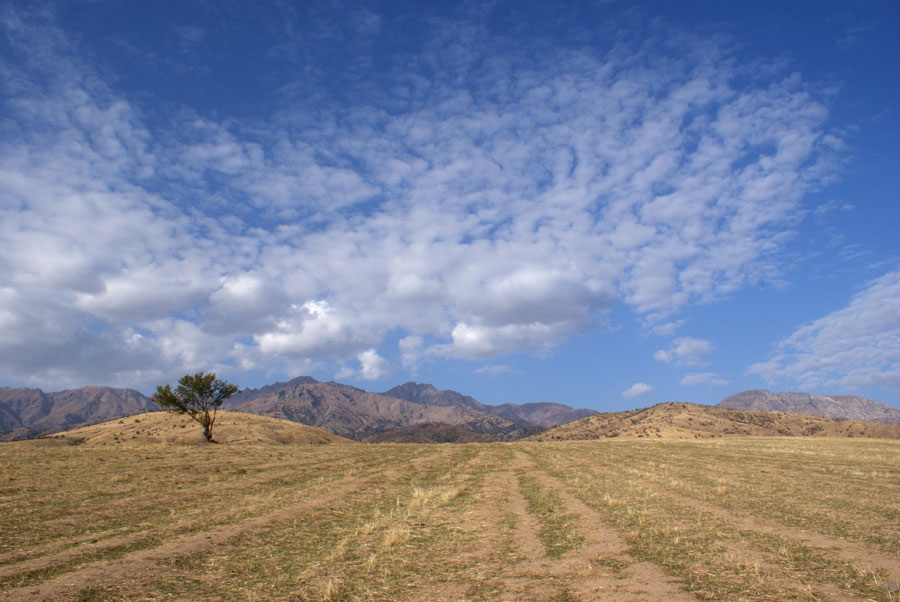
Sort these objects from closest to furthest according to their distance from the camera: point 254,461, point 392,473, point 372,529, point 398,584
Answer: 1. point 398,584
2. point 372,529
3. point 392,473
4. point 254,461

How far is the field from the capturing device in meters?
9.26

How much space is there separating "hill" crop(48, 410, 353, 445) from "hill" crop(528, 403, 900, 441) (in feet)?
214

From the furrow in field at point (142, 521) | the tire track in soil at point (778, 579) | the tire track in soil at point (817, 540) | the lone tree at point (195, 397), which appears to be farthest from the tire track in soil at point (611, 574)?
the lone tree at point (195, 397)

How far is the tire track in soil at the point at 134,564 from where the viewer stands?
8859 millimetres

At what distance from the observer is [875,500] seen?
18.8 metres

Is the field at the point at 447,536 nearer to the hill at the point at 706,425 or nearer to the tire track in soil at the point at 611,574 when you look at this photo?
the tire track in soil at the point at 611,574

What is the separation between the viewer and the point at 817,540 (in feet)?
41.6

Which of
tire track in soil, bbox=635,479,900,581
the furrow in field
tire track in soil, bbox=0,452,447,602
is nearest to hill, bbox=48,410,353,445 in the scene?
the furrow in field

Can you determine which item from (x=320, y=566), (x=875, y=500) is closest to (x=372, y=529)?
(x=320, y=566)

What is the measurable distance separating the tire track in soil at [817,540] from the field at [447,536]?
0.24 ft

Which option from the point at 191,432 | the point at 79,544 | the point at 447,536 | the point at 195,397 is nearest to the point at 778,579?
the point at 447,536

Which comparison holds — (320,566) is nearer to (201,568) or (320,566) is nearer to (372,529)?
(201,568)

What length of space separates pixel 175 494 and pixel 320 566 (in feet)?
43.4

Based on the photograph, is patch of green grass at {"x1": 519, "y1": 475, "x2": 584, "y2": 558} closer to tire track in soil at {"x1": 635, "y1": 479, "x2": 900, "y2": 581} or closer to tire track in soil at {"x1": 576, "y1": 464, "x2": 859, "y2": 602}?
tire track in soil at {"x1": 576, "y1": 464, "x2": 859, "y2": 602}
